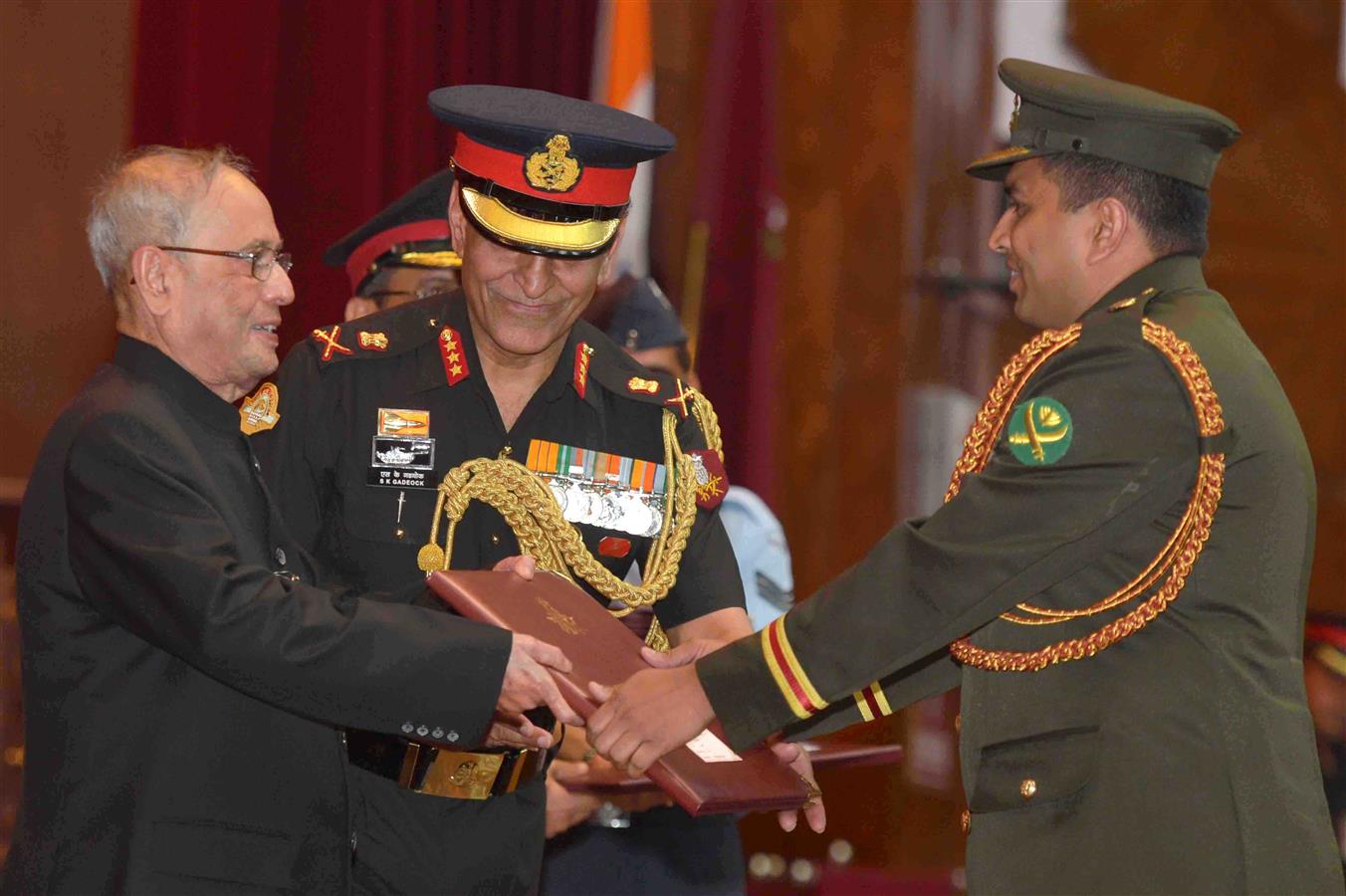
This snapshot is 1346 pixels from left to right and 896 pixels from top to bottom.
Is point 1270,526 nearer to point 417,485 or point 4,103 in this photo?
point 417,485

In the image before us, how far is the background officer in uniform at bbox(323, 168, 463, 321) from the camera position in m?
3.26

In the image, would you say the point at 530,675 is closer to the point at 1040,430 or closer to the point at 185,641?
the point at 185,641

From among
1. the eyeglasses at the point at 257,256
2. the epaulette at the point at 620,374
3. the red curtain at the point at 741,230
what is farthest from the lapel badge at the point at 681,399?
the red curtain at the point at 741,230

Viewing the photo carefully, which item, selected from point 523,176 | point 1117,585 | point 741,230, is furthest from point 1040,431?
point 741,230

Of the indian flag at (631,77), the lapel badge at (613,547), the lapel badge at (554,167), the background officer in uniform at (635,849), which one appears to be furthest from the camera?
the indian flag at (631,77)

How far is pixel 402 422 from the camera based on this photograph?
249cm

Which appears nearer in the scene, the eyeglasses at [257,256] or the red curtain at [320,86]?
the eyeglasses at [257,256]

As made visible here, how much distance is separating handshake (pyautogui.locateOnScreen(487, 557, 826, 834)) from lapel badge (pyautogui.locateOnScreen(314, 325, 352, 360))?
0.43m

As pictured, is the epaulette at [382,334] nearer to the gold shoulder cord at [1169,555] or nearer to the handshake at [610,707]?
the handshake at [610,707]

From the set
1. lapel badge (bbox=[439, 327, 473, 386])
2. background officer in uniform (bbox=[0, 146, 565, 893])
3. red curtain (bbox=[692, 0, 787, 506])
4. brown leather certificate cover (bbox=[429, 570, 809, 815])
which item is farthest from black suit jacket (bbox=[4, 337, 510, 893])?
red curtain (bbox=[692, 0, 787, 506])

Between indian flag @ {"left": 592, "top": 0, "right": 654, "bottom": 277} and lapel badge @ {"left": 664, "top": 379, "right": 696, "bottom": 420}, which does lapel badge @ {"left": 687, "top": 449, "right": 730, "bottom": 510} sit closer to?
lapel badge @ {"left": 664, "top": 379, "right": 696, "bottom": 420}

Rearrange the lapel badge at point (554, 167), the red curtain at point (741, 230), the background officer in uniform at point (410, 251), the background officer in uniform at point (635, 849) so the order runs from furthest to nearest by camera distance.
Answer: the red curtain at point (741, 230) → the background officer in uniform at point (410, 251) → the background officer in uniform at point (635, 849) → the lapel badge at point (554, 167)

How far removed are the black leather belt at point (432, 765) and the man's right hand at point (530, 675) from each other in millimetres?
178

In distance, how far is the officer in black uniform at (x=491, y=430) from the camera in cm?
236
